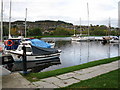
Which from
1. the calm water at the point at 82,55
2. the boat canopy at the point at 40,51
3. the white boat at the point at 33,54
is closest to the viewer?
the white boat at the point at 33,54

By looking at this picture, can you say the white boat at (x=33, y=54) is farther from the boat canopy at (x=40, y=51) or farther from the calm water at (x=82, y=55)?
the calm water at (x=82, y=55)

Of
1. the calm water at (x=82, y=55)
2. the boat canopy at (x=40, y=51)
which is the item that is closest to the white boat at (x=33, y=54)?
the boat canopy at (x=40, y=51)

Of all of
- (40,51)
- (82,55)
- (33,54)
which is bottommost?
(82,55)

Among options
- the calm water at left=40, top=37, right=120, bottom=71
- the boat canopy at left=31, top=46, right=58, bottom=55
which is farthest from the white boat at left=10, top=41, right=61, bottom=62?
the calm water at left=40, top=37, right=120, bottom=71

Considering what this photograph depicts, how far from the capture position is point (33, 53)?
1572 centimetres

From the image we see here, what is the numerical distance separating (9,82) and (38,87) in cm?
152

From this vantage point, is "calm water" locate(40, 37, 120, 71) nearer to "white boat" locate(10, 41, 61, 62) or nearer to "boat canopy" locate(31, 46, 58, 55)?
"boat canopy" locate(31, 46, 58, 55)

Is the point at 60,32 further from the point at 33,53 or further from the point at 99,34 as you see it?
the point at 33,53

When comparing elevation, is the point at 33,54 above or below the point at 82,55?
above

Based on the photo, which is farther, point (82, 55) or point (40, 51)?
point (82, 55)

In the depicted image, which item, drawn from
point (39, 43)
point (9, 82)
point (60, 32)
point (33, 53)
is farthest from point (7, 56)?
point (60, 32)

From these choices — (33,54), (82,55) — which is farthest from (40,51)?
(82,55)

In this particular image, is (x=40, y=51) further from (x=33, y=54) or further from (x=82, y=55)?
(x=82, y=55)

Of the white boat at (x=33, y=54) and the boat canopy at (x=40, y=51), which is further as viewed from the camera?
the boat canopy at (x=40, y=51)
